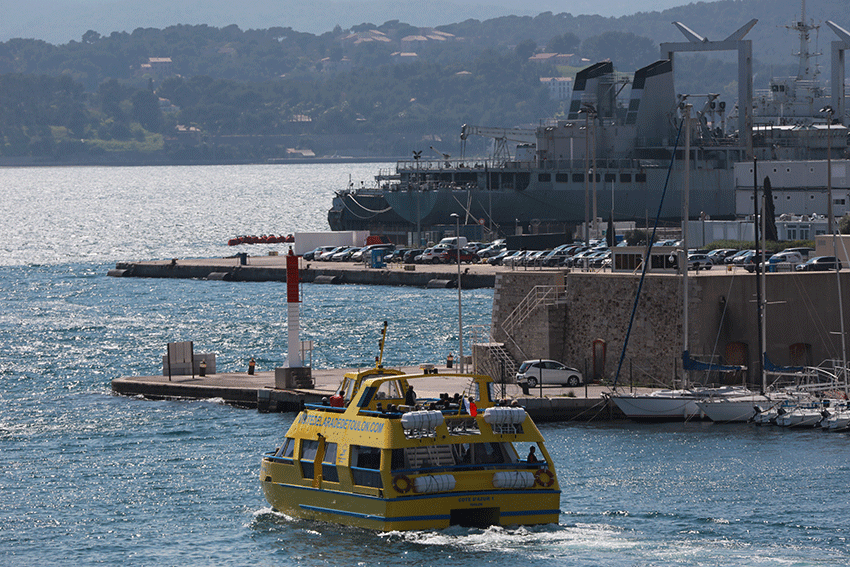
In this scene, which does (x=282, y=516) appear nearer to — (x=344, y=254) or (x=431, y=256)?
(x=431, y=256)

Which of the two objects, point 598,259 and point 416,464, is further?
point 598,259

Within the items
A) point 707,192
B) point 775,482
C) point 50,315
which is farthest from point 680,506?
point 707,192

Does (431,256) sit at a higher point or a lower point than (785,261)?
lower

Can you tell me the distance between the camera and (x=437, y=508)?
95.7 feet

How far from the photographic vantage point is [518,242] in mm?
112438

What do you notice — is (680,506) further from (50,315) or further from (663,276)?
(50,315)

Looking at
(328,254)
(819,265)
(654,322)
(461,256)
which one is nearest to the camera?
(654,322)

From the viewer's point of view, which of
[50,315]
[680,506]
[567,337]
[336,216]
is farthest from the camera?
[336,216]

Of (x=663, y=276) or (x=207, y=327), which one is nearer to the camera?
(x=663, y=276)

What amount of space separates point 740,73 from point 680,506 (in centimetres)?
11091

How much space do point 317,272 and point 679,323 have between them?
6472 cm

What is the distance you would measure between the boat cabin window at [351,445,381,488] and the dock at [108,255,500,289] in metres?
67.6

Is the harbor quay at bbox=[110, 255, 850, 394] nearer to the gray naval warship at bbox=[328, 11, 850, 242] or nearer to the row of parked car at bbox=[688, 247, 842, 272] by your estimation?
the row of parked car at bbox=[688, 247, 842, 272]

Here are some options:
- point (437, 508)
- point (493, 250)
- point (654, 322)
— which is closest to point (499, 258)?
point (493, 250)
